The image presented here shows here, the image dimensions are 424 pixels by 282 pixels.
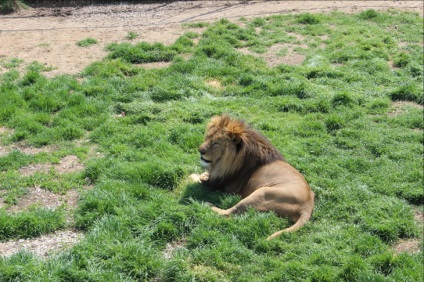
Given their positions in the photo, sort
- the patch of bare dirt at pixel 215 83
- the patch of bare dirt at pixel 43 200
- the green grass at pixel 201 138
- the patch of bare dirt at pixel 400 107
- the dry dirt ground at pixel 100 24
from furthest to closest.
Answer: the dry dirt ground at pixel 100 24
the patch of bare dirt at pixel 215 83
the patch of bare dirt at pixel 400 107
the patch of bare dirt at pixel 43 200
the green grass at pixel 201 138

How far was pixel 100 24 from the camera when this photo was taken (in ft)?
42.0

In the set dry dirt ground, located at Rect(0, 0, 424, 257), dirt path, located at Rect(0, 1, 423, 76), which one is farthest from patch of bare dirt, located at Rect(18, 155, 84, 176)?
dirt path, located at Rect(0, 1, 423, 76)

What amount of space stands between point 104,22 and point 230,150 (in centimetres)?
692

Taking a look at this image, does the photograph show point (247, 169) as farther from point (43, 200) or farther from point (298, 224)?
point (43, 200)

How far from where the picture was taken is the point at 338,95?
10016mm

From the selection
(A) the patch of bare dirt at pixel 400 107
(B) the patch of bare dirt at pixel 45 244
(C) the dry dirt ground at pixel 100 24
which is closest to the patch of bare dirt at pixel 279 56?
(C) the dry dirt ground at pixel 100 24

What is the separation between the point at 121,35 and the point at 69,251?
6994 millimetres

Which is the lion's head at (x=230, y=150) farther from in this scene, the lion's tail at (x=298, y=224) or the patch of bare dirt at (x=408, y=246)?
the patch of bare dirt at (x=408, y=246)

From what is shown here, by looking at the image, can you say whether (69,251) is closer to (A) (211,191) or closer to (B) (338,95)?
(A) (211,191)

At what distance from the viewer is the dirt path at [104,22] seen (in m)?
11.1

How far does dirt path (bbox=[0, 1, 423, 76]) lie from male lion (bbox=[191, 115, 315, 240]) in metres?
4.39

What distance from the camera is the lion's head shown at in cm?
709

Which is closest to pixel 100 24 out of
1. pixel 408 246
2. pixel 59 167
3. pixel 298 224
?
pixel 59 167

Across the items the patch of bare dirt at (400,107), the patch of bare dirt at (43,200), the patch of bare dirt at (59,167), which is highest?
the patch of bare dirt at (59,167)
